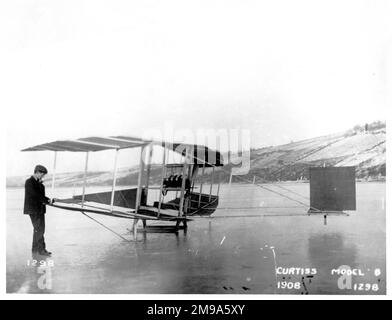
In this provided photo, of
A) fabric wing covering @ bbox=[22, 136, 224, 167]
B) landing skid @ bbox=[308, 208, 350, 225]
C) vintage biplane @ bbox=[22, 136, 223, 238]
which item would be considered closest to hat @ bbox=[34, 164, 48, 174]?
vintage biplane @ bbox=[22, 136, 223, 238]

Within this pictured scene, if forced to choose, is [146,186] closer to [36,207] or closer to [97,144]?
[97,144]

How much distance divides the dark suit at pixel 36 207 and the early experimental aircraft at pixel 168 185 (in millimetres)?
177

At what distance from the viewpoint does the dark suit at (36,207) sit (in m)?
4.85

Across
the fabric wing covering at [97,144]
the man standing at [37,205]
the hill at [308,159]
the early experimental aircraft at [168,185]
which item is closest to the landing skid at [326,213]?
the early experimental aircraft at [168,185]

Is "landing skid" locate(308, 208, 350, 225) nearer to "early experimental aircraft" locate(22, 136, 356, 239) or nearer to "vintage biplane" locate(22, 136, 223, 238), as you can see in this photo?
"early experimental aircraft" locate(22, 136, 356, 239)

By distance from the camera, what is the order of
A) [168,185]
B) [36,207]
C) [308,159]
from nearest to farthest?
[36,207], [308,159], [168,185]

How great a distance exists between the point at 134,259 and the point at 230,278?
1.22 meters

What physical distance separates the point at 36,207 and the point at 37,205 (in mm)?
27

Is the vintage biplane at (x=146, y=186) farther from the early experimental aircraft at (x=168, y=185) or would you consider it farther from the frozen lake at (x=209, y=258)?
the frozen lake at (x=209, y=258)

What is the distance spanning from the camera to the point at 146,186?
19.6 ft

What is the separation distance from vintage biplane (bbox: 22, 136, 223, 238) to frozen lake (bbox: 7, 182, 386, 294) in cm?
33

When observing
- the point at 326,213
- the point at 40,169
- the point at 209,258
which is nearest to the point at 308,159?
the point at 326,213
